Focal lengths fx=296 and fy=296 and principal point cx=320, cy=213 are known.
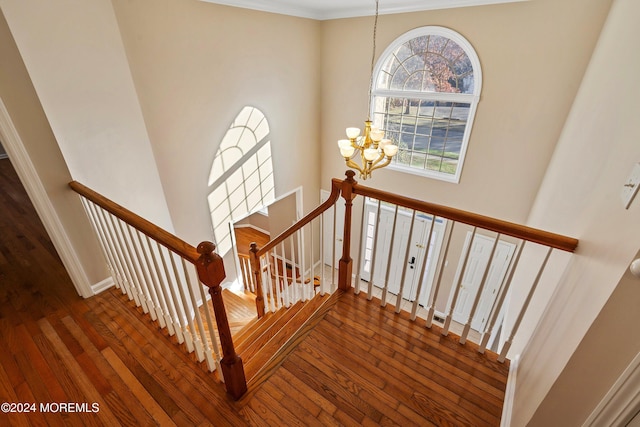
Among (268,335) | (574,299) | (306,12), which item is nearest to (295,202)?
(306,12)

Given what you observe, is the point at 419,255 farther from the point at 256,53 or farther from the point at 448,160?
the point at 256,53

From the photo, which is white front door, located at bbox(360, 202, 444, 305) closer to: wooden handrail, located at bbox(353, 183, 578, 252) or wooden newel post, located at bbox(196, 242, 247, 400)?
wooden handrail, located at bbox(353, 183, 578, 252)

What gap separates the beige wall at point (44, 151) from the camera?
1.73 metres

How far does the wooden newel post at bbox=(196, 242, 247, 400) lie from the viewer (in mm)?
1203

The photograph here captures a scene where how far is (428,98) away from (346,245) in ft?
→ 10.3

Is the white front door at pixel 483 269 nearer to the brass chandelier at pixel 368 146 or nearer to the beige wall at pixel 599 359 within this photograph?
the brass chandelier at pixel 368 146

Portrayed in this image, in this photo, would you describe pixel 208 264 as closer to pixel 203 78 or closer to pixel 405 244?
pixel 203 78

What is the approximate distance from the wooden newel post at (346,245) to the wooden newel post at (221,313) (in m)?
0.99

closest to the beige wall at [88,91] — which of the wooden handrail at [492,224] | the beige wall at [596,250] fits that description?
the wooden handrail at [492,224]

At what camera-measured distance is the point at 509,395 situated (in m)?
1.58

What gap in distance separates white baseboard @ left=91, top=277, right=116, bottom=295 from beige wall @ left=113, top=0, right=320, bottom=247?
1326 millimetres

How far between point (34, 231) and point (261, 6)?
362cm

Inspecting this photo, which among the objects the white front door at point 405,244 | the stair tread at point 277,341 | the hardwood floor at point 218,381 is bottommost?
the white front door at point 405,244

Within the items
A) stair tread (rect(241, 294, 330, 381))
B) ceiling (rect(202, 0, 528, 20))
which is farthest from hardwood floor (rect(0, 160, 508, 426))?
ceiling (rect(202, 0, 528, 20))
